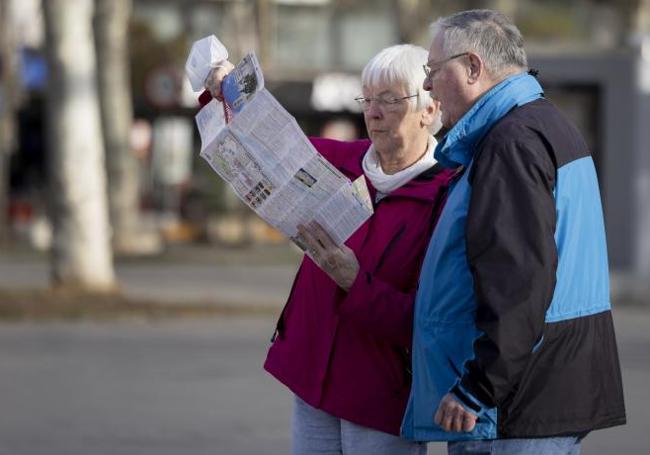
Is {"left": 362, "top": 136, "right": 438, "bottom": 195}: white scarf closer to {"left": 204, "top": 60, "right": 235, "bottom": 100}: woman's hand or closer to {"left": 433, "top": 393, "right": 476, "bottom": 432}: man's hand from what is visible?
{"left": 204, "top": 60, "right": 235, "bottom": 100}: woman's hand

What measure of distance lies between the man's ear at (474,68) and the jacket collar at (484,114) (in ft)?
0.17

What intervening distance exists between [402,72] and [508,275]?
99 centimetres

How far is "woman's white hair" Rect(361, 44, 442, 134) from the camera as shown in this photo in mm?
4172

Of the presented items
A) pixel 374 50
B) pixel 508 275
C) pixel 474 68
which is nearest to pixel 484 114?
pixel 474 68

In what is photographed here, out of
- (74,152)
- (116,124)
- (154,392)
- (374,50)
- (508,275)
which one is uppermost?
(508,275)

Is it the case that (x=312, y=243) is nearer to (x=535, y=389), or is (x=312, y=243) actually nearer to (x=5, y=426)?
(x=535, y=389)

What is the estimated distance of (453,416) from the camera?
11.5 ft

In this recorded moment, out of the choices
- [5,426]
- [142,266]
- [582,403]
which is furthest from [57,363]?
[142,266]

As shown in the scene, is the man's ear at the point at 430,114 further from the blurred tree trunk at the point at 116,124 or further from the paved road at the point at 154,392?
the blurred tree trunk at the point at 116,124

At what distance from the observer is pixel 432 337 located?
363cm

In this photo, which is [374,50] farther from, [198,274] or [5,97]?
[198,274]

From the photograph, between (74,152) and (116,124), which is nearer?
(74,152)

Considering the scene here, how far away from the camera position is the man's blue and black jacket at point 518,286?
11.1 ft

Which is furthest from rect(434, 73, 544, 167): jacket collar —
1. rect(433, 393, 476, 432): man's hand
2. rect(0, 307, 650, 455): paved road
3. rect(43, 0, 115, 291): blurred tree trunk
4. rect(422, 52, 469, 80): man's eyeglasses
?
rect(43, 0, 115, 291): blurred tree trunk
